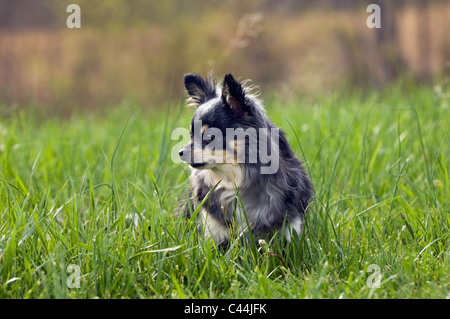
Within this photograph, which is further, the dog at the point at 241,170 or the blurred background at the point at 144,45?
the blurred background at the point at 144,45

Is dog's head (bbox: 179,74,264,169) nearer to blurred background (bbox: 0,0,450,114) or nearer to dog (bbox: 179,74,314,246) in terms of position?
dog (bbox: 179,74,314,246)

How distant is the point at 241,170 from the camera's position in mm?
3166

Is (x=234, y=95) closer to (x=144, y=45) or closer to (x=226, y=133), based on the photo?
(x=226, y=133)

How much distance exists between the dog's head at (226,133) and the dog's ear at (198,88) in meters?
0.31

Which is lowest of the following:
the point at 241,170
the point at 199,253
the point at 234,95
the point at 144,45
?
the point at 199,253

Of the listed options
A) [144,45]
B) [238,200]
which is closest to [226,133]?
[238,200]

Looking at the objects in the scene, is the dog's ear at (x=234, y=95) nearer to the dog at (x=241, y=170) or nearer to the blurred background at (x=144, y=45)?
the dog at (x=241, y=170)

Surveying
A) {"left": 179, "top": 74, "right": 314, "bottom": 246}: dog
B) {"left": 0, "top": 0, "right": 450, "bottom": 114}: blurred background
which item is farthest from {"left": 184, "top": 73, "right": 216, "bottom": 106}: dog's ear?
{"left": 0, "top": 0, "right": 450, "bottom": 114}: blurred background

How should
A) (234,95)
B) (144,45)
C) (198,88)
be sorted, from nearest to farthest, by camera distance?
(234,95)
(198,88)
(144,45)

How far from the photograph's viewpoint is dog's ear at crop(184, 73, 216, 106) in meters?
3.47

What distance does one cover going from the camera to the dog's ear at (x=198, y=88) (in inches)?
137

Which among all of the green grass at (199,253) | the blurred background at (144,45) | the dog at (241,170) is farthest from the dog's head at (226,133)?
the blurred background at (144,45)

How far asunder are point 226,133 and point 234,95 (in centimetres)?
22
